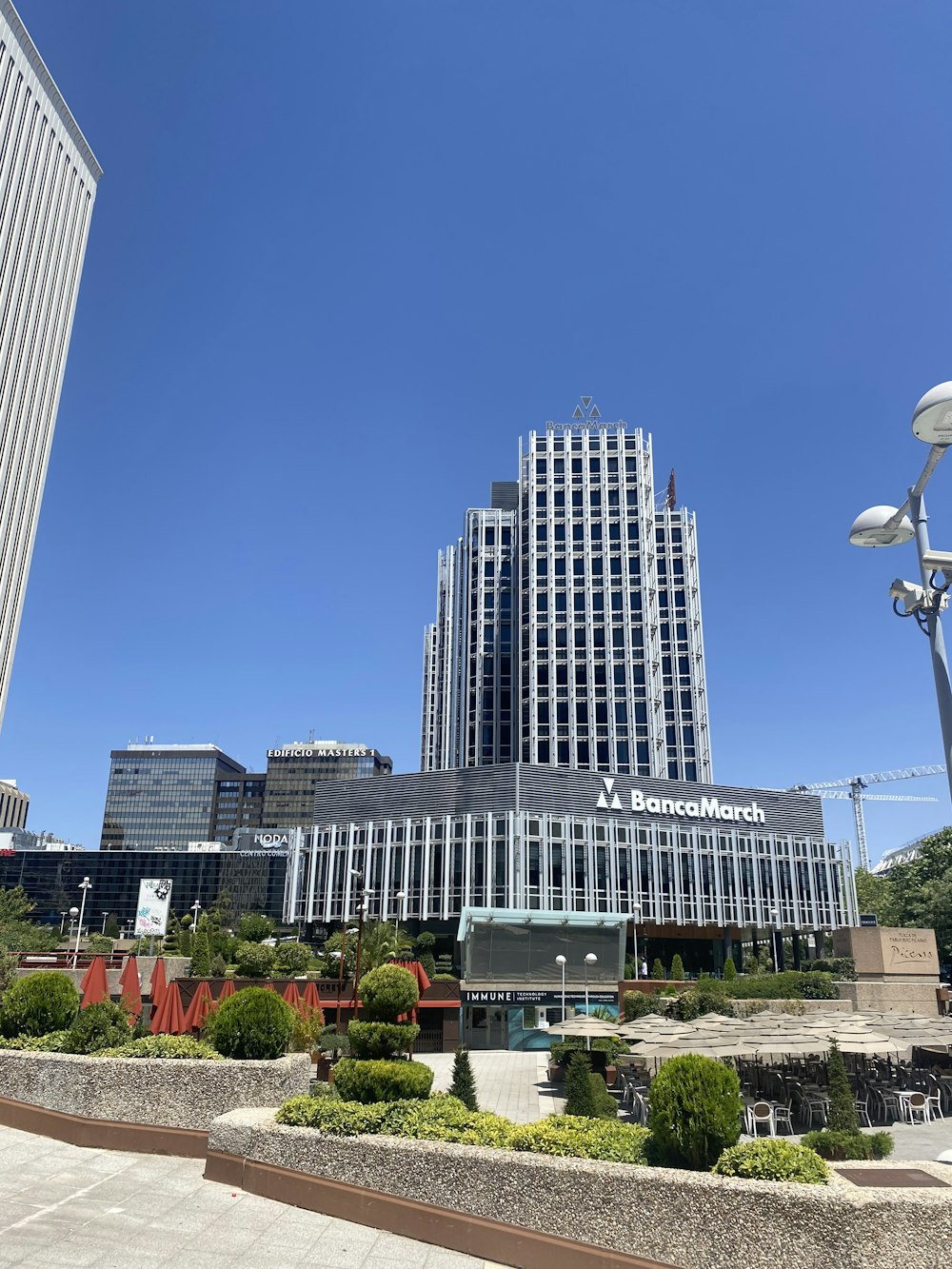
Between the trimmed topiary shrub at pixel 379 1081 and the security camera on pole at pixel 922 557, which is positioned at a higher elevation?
the security camera on pole at pixel 922 557

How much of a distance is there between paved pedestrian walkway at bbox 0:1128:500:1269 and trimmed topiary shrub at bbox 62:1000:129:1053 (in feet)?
8.18

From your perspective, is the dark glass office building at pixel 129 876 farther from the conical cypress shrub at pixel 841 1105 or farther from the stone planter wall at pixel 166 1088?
the conical cypress shrub at pixel 841 1105

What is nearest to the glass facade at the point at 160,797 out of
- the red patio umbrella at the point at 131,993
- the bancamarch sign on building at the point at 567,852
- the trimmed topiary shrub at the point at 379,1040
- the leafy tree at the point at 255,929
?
the leafy tree at the point at 255,929

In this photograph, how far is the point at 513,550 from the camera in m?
118

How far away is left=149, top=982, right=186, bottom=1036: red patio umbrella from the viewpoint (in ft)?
70.0

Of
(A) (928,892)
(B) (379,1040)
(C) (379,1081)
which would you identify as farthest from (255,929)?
(C) (379,1081)

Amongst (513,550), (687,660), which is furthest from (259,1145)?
(513,550)

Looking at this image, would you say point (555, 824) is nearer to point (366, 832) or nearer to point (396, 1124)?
point (366, 832)

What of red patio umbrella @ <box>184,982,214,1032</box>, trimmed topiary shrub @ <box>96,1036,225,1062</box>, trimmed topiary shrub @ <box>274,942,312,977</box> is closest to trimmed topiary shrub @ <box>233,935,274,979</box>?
trimmed topiary shrub @ <box>274,942,312,977</box>

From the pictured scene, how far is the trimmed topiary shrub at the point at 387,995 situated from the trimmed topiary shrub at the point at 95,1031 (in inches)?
195

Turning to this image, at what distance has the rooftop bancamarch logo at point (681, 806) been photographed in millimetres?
70562

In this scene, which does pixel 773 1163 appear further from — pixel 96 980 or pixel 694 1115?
pixel 96 980

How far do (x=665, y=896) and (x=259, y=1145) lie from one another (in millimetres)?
60916

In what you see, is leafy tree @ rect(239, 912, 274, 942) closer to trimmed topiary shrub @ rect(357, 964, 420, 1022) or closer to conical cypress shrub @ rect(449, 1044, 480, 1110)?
conical cypress shrub @ rect(449, 1044, 480, 1110)
